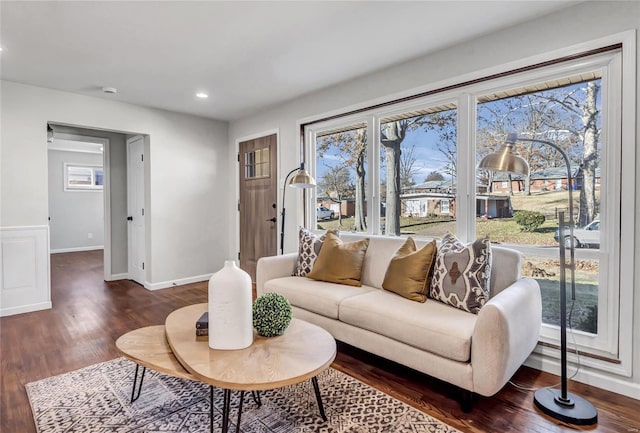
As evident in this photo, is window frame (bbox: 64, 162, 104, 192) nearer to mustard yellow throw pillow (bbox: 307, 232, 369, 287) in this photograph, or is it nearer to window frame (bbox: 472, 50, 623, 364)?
mustard yellow throw pillow (bbox: 307, 232, 369, 287)

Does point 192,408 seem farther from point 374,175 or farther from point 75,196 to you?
point 75,196

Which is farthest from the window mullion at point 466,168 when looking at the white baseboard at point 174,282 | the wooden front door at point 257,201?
the white baseboard at point 174,282

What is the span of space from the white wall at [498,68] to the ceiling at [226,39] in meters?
0.10

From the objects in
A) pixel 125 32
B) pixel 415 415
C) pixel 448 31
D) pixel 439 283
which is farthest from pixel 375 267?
pixel 125 32

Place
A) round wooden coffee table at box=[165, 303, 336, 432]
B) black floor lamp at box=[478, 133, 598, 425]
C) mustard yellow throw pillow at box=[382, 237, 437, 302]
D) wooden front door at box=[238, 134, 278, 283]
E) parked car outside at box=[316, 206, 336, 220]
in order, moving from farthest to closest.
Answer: wooden front door at box=[238, 134, 278, 283] < parked car outside at box=[316, 206, 336, 220] < mustard yellow throw pillow at box=[382, 237, 437, 302] < black floor lamp at box=[478, 133, 598, 425] < round wooden coffee table at box=[165, 303, 336, 432]

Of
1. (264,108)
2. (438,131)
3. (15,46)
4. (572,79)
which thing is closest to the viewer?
(572,79)

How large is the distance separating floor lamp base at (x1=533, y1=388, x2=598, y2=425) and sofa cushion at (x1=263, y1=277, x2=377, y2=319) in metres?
1.26

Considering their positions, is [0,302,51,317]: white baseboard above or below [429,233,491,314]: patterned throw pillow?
below

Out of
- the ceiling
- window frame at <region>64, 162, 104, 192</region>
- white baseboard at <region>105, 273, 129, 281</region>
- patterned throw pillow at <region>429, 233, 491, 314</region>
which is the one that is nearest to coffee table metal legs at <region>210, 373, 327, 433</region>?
patterned throw pillow at <region>429, 233, 491, 314</region>

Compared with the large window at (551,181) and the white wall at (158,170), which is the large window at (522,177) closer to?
the large window at (551,181)

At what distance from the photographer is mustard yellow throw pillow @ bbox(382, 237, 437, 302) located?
7.85ft

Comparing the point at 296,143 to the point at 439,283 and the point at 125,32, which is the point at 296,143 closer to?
the point at 125,32

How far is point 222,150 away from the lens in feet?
17.6

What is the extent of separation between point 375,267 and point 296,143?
2023 mm
